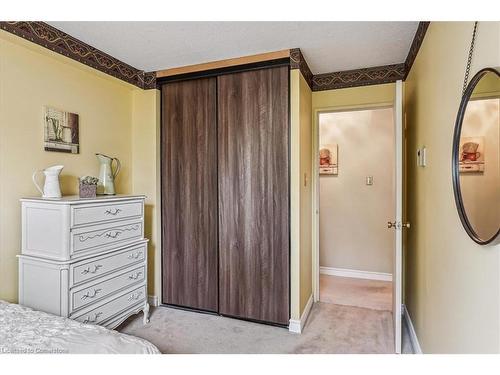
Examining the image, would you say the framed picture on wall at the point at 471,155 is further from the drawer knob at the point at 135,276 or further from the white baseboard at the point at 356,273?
the white baseboard at the point at 356,273

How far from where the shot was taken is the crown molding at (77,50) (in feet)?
6.41

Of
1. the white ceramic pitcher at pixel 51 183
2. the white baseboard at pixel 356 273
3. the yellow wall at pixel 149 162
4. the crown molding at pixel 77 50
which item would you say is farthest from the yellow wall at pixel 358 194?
the white ceramic pitcher at pixel 51 183

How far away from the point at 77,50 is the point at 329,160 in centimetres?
305

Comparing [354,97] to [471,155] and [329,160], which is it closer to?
[329,160]

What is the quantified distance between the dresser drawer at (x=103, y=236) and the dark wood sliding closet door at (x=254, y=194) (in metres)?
0.75

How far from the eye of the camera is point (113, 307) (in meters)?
2.21

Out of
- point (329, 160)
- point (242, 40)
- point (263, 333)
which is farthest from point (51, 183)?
point (329, 160)

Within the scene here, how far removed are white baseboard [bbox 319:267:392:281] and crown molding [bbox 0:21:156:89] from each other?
319 centimetres

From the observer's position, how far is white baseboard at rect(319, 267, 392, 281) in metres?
3.78

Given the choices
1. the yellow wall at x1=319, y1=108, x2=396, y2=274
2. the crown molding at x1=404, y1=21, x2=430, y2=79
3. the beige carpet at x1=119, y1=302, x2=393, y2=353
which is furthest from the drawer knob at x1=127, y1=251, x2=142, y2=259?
the crown molding at x1=404, y1=21, x2=430, y2=79

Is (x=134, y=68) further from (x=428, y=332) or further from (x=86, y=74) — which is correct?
(x=428, y=332)

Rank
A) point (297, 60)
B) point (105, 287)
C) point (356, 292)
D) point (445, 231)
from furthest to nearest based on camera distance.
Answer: point (356, 292)
point (297, 60)
point (105, 287)
point (445, 231)

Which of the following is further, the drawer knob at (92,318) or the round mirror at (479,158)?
the drawer knob at (92,318)

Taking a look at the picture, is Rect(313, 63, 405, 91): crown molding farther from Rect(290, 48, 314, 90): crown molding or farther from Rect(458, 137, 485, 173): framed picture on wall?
Rect(458, 137, 485, 173): framed picture on wall
